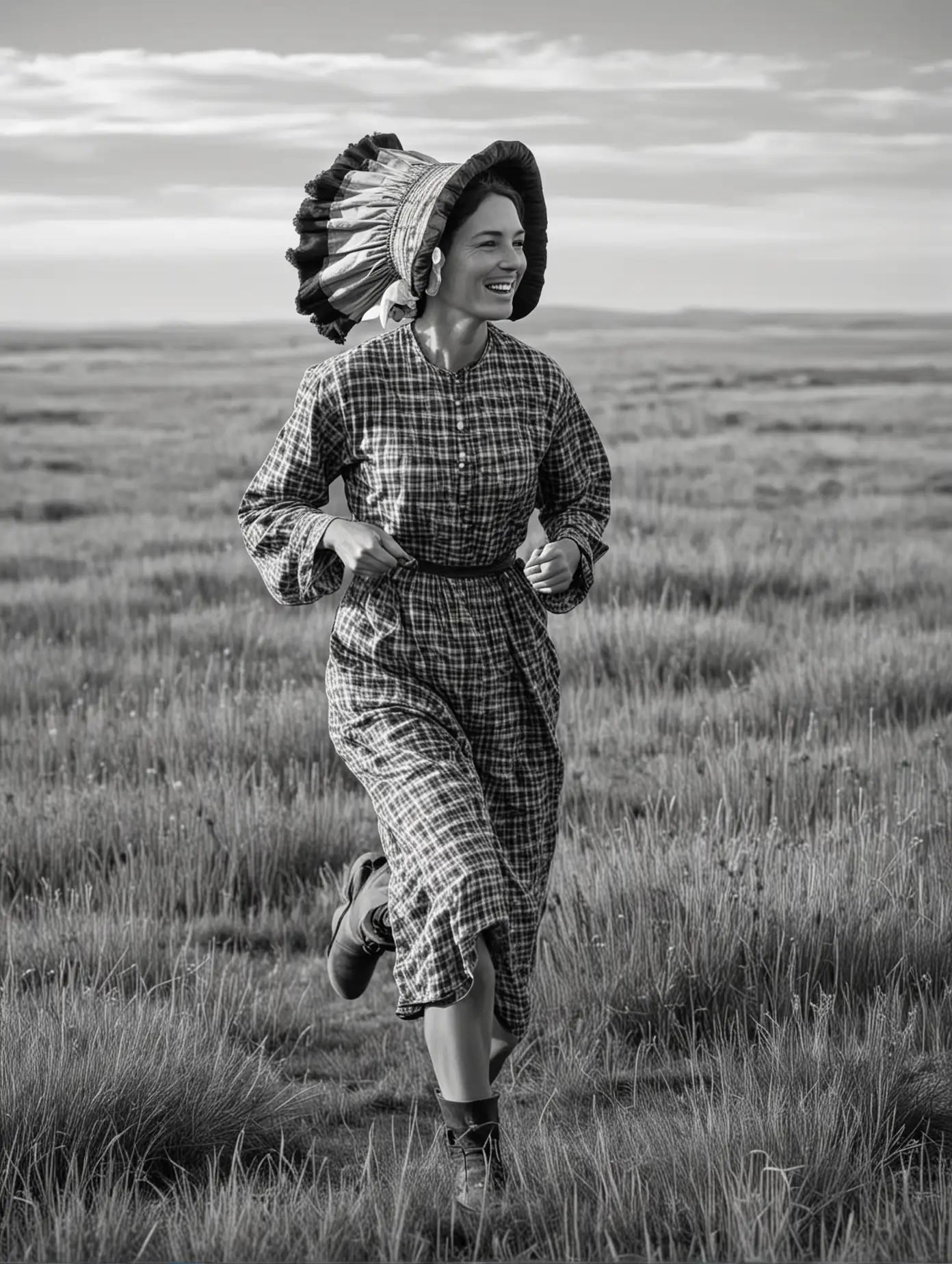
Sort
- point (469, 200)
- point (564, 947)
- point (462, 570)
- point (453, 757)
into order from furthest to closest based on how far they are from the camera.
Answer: point (564, 947), point (462, 570), point (469, 200), point (453, 757)

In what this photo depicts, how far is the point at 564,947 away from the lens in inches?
173

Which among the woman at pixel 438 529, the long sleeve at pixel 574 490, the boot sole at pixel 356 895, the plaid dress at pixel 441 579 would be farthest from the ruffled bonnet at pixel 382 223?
the boot sole at pixel 356 895

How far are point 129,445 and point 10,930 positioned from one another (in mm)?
22131

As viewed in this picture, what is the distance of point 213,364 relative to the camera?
195 feet

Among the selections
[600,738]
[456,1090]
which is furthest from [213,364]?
[456,1090]

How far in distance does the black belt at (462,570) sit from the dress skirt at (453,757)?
14 millimetres

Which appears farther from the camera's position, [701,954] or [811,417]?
[811,417]

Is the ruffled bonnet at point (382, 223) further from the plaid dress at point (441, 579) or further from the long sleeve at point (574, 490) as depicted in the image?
the long sleeve at point (574, 490)

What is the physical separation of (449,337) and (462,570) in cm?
55

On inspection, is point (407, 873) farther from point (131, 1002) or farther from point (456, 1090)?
point (131, 1002)

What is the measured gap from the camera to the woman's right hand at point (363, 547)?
3.33 m

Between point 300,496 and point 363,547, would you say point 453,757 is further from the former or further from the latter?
point 300,496

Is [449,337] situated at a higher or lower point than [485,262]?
lower

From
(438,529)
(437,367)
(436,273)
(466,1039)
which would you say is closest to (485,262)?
(436,273)
